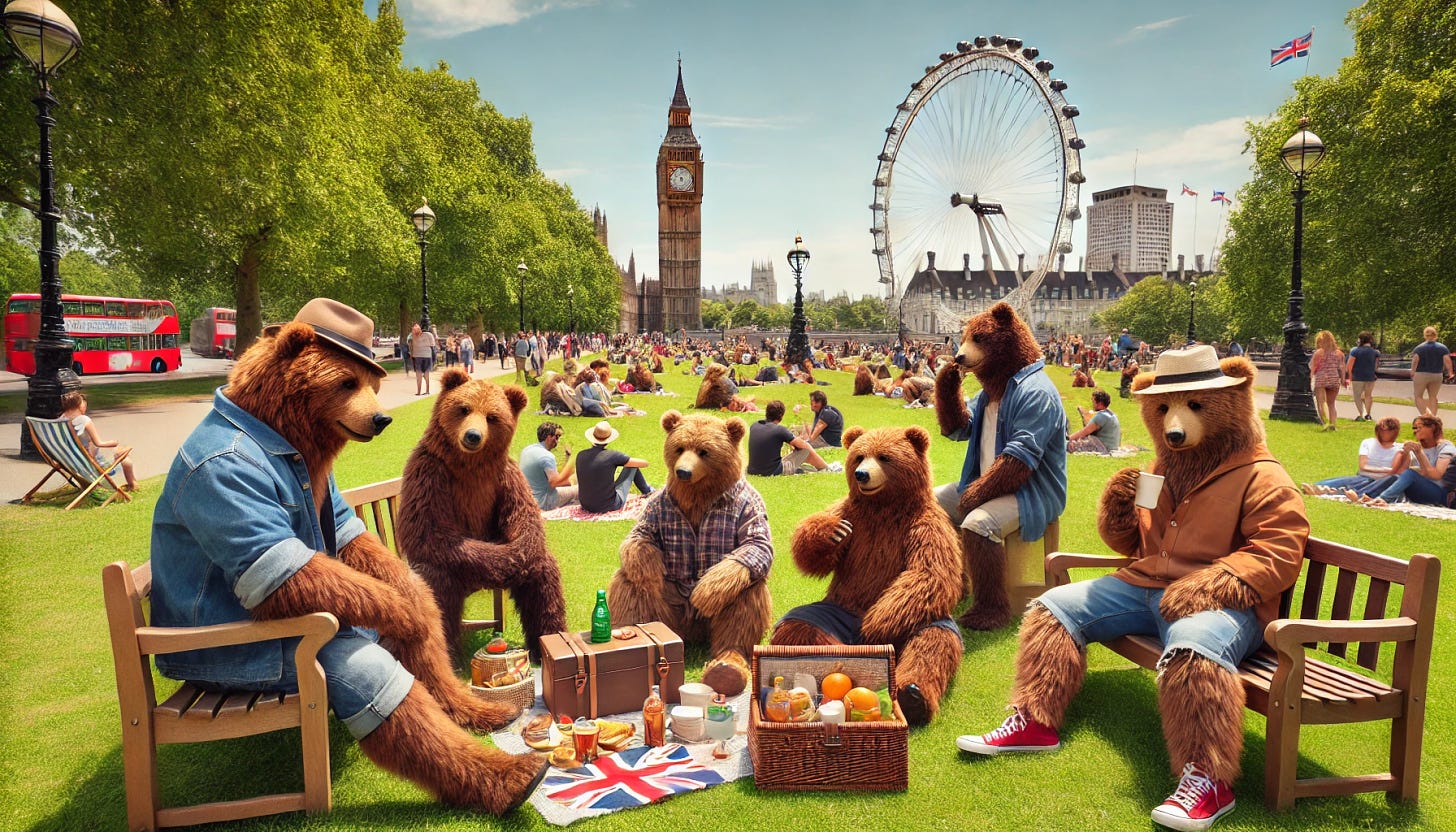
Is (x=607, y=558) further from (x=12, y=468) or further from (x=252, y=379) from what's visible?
(x=12, y=468)

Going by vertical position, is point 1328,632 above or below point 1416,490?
above

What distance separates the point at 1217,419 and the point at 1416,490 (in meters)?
6.72

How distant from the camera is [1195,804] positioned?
2.78 metres

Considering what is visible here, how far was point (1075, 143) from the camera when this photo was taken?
3061 cm

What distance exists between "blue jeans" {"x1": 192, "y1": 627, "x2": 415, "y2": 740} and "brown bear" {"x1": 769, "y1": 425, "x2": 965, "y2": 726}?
5.64 feet

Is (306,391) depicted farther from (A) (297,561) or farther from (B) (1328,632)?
(B) (1328,632)

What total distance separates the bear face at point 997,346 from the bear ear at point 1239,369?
4.61 feet

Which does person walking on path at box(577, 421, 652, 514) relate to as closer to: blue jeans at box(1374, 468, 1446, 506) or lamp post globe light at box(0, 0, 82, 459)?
lamp post globe light at box(0, 0, 82, 459)

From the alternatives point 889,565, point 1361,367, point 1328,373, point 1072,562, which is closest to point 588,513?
point 889,565

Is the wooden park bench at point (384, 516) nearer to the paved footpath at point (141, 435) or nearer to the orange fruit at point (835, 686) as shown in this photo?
the paved footpath at point (141, 435)

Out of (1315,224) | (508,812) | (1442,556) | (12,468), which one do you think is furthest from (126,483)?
(1315,224)

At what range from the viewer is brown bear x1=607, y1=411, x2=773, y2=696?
4023 mm

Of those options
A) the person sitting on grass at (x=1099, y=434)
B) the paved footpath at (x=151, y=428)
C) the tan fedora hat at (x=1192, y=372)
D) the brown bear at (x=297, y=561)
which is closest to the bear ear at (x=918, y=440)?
the tan fedora hat at (x=1192, y=372)

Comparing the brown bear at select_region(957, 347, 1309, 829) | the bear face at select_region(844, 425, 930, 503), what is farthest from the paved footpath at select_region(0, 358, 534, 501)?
the brown bear at select_region(957, 347, 1309, 829)
